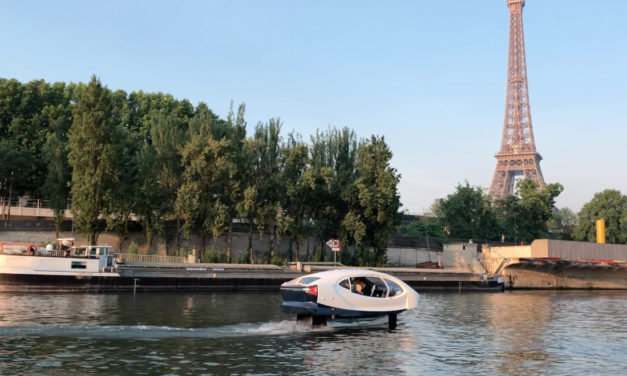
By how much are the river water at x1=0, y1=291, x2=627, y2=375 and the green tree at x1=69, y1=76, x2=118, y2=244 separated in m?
24.8

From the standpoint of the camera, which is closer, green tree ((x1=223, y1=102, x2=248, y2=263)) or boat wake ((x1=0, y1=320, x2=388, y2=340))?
boat wake ((x1=0, y1=320, x2=388, y2=340))

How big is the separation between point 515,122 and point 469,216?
4094 inches

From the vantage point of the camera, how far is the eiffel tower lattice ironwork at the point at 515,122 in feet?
596

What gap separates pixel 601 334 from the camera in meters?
28.4

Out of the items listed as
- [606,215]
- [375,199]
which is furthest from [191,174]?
[606,215]

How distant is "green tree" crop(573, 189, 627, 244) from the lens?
382 feet

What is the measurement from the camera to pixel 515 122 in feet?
627

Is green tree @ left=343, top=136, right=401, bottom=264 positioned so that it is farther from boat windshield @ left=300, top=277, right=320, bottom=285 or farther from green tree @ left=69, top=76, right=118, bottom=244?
boat windshield @ left=300, top=277, right=320, bottom=285

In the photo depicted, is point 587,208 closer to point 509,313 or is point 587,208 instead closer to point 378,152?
point 378,152

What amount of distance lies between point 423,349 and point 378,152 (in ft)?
173

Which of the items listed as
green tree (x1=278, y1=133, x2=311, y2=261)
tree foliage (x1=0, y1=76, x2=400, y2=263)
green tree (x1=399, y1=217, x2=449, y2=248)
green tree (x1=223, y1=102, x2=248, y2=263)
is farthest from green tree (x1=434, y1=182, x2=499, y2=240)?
green tree (x1=223, y1=102, x2=248, y2=263)

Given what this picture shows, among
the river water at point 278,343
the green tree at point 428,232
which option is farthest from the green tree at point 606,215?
the river water at point 278,343

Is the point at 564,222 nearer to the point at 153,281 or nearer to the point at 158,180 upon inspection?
the point at 158,180

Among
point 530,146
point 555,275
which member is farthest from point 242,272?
point 530,146
